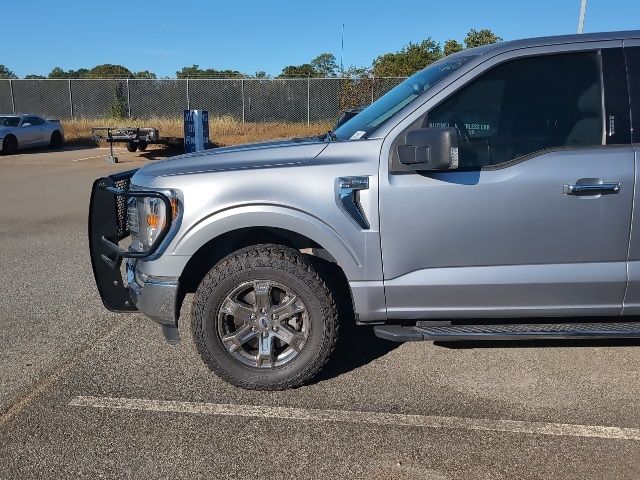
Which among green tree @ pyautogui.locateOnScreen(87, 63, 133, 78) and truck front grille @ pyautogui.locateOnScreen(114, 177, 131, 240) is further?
green tree @ pyautogui.locateOnScreen(87, 63, 133, 78)

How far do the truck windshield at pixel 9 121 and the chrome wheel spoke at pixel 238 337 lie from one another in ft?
72.0

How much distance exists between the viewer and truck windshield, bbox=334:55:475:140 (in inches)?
146

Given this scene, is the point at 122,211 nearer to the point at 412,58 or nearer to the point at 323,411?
the point at 323,411

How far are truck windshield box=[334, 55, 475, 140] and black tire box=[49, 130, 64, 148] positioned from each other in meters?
22.9

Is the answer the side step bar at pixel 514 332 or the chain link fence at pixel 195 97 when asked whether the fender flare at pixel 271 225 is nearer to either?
the side step bar at pixel 514 332

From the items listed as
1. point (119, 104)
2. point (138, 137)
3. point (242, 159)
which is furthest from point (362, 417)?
point (119, 104)

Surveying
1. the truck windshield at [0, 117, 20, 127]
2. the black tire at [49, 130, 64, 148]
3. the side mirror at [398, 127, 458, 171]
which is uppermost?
the truck windshield at [0, 117, 20, 127]

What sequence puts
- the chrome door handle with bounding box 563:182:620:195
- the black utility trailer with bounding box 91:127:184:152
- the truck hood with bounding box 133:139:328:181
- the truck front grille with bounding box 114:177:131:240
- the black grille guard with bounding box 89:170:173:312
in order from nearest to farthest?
1. the chrome door handle with bounding box 563:182:620:195
2. the truck hood with bounding box 133:139:328:181
3. the black grille guard with bounding box 89:170:173:312
4. the truck front grille with bounding box 114:177:131:240
5. the black utility trailer with bounding box 91:127:184:152

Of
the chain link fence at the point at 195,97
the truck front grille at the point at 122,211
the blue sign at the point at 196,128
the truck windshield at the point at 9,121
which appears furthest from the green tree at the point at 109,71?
the truck front grille at the point at 122,211

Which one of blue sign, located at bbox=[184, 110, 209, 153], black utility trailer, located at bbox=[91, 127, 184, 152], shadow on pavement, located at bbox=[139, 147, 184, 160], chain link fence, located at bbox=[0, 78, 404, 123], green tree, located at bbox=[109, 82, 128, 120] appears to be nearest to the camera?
blue sign, located at bbox=[184, 110, 209, 153]

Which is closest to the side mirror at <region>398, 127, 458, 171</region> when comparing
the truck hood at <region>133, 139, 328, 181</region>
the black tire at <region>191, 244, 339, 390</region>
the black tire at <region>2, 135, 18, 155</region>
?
the truck hood at <region>133, 139, 328, 181</region>

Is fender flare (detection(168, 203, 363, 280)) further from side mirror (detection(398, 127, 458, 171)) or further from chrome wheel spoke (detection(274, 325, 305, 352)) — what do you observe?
side mirror (detection(398, 127, 458, 171))

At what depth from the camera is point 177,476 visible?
286 cm

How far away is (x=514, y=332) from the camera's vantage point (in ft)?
11.5
